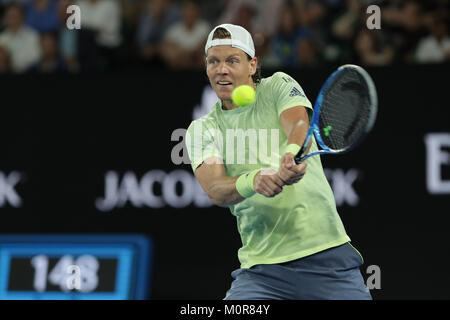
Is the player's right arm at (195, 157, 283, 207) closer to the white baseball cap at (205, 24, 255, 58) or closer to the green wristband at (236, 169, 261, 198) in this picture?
the green wristband at (236, 169, 261, 198)

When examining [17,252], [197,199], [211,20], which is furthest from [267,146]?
[211,20]

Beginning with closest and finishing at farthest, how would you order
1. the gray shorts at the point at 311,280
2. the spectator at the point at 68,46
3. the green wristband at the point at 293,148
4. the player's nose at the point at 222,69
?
1. the green wristband at the point at 293,148
2. the gray shorts at the point at 311,280
3. the player's nose at the point at 222,69
4. the spectator at the point at 68,46

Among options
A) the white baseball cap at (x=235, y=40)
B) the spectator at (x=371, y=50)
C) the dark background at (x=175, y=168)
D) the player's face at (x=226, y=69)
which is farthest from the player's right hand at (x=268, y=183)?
the spectator at (x=371, y=50)

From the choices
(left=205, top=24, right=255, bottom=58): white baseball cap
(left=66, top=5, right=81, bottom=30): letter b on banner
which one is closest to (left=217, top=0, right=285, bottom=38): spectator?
(left=66, top=5, right=81, bottom=30): letter b on banner

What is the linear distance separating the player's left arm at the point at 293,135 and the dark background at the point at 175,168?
3.17 meters

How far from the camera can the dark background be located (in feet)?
24.6

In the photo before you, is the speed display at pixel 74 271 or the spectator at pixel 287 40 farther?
the spectator at pixel 287 40

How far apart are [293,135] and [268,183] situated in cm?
36

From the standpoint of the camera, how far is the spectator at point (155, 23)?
908cm

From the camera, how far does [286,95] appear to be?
176 inches

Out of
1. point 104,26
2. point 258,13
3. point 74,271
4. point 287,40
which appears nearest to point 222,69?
point 74,271

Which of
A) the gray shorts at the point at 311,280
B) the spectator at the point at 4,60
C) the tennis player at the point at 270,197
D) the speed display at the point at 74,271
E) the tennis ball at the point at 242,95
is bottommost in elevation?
the speed display at the point at 74,271

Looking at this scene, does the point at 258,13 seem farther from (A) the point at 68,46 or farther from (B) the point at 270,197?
(B) the point at 270,197

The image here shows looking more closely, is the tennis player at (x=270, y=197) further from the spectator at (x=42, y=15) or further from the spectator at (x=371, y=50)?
the spectator at (x=42, y=15)
